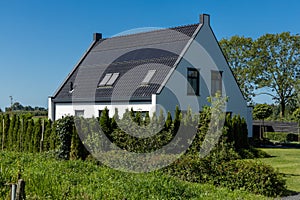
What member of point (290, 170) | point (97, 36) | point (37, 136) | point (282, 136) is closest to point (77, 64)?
point (97, 36)

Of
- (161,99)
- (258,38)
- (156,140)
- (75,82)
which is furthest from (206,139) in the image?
(258,38)

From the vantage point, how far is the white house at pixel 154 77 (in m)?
21.1

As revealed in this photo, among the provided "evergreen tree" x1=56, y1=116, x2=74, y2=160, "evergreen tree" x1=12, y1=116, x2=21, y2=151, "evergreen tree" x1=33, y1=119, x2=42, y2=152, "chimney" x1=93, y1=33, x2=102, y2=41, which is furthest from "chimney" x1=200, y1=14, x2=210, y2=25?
"evergreen tree" x1=12, y1=116, x2=21, y2=151

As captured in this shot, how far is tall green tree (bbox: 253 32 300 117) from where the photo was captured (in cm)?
4088

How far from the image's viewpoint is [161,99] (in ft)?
66.9

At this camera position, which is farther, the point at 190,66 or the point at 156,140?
the point at 190,66

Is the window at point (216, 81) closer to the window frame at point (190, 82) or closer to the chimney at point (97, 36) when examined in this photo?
the window frame at point (190, 82)

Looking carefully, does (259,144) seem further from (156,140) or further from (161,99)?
(156,140)

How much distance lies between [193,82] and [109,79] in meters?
4.75

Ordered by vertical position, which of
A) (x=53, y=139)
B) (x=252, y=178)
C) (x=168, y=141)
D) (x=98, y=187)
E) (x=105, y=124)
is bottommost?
(x=252, y=178)

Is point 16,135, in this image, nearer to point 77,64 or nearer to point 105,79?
point 105,79

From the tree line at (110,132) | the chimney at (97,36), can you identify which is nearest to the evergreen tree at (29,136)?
the tree line at (110,132)

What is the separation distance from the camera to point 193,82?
73.6 ft

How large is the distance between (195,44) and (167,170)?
466 inches
